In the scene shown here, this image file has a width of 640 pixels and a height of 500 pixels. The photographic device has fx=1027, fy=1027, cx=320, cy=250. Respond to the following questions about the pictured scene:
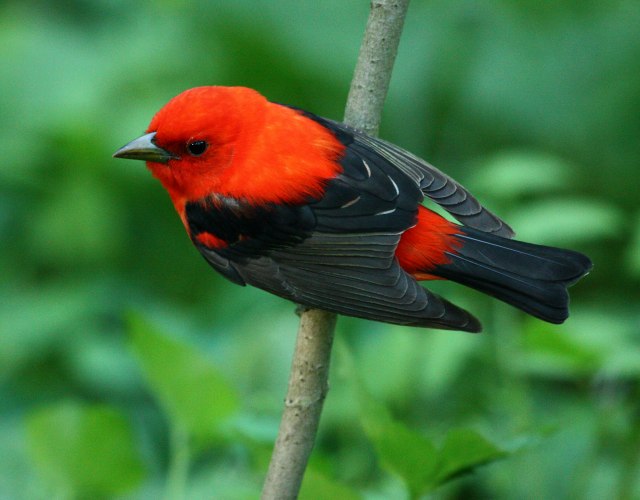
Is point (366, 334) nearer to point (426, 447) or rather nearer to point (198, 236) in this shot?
point (198, 236)

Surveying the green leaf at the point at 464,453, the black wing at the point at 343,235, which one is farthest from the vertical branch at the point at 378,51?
the green leaf at the point at 464,453

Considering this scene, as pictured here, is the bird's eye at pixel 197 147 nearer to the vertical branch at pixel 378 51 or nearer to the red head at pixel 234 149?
the red head at pixel 234 149

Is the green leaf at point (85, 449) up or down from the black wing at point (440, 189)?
down

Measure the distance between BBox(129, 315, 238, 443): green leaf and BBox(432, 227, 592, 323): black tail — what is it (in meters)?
0.71

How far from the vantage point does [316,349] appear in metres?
2.54

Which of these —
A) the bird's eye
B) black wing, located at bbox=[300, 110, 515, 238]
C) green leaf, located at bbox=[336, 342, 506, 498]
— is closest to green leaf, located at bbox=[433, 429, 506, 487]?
green leaf, located at bbox=[336, 342, 506, 498]

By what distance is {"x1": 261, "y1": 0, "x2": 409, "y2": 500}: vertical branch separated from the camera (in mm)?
2484

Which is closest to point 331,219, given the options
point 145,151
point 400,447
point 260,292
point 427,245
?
point 427,245

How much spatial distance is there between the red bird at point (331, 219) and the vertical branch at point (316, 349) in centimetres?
15

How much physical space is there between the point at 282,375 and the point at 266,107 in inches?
45.6

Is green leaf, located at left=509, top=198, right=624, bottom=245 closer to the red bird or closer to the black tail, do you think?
the red bird

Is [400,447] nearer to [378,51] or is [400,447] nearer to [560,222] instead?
[378,51]

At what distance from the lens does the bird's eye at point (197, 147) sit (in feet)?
10.0

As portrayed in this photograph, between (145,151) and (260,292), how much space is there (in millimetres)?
1565
